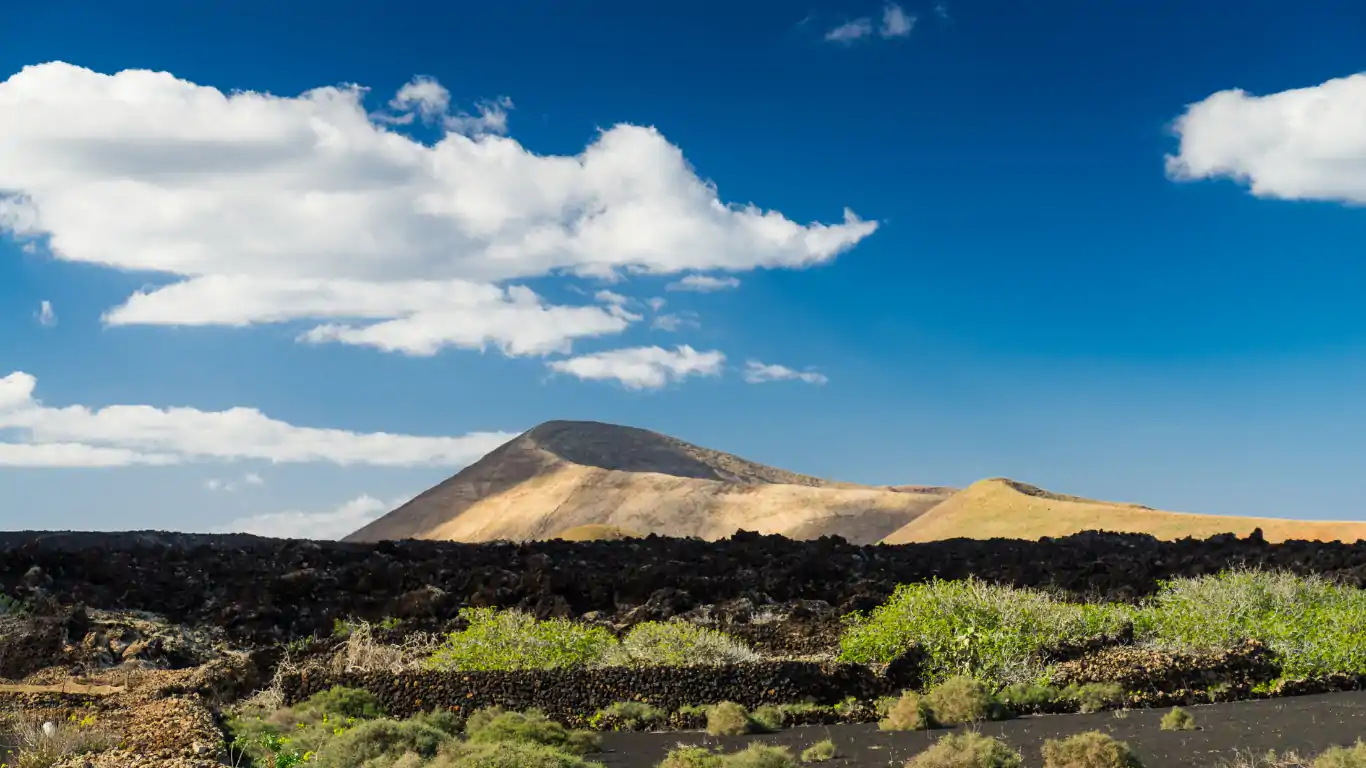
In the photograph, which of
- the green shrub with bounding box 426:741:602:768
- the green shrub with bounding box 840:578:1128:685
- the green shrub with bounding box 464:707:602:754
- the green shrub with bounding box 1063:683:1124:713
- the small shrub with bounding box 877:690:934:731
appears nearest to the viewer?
the green shrub with bounding box 426:741:602:768

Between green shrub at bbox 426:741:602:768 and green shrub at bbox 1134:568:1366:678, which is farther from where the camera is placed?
green shrub at bbox 1134:568:1366:678

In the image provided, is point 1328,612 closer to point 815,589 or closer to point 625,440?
point 815,589

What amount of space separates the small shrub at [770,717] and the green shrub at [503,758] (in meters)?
4.96

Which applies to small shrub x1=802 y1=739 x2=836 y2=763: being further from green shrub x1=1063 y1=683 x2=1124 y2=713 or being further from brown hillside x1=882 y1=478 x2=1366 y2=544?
brown hillside x1=882 y1=478 x2=1366 y2=544

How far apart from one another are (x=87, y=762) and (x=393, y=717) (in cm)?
650

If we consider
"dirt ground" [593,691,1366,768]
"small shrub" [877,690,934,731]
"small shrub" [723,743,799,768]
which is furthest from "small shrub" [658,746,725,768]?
"small shrub" [877,690,934,731]

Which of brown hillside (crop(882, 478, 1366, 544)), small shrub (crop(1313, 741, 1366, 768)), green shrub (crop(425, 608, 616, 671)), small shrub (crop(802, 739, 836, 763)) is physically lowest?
small shrub (crop(802, 739, 836, 763))

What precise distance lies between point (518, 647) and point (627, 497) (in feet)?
281

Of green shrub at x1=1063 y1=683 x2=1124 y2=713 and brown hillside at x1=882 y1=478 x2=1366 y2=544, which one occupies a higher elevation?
brown hillside at x1=882 y1=478 x2=1366 y2=544

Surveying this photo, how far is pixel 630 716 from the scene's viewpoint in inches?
766

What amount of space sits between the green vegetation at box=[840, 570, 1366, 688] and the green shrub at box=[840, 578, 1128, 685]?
18mm

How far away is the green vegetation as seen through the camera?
2150 cm

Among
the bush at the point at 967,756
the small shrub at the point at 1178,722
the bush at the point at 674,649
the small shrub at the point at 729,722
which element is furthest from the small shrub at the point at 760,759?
the bush at the point at 674,649

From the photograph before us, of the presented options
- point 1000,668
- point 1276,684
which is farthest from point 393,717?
point 1276,684
